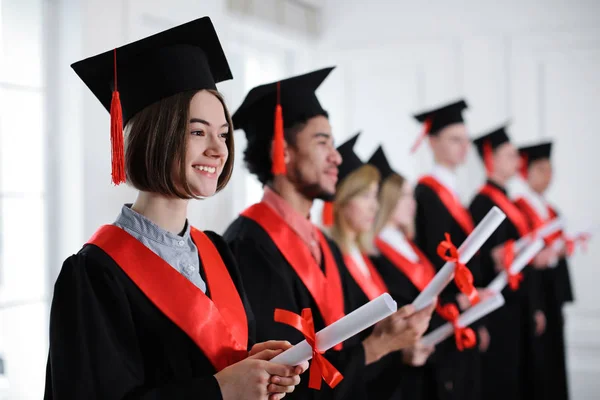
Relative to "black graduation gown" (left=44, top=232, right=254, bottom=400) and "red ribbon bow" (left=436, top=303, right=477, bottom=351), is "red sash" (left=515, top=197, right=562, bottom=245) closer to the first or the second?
"red ribbon bow" (left=436, top=303, right=477, bottom=351)

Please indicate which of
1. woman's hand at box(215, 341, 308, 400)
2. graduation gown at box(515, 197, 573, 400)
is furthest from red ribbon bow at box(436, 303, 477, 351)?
graduation gown at box(515, 197, 573, 400)

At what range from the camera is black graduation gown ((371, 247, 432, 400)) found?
113 inches

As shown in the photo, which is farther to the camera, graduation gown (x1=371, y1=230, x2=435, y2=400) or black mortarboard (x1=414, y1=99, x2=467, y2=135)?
black mortarboard (x1=414, y1=99, x2=467, y2=135)

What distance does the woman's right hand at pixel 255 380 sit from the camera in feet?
4.48

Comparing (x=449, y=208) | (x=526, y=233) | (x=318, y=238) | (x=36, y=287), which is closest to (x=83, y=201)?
(x=36, y=287)

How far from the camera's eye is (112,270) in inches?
55.1

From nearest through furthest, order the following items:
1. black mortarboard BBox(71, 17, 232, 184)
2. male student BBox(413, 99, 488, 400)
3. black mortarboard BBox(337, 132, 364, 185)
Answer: black mortarboard BBox(71, 17, 232, 184)
black mortarboard BBox(337, 132, 364, 185)
male student BBox(413, 99, 488, 400)

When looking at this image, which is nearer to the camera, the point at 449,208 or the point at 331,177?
the point at 331,177

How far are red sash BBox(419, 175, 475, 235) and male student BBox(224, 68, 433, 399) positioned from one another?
1.56m

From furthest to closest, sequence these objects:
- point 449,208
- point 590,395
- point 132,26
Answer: point 590,395 → point 449,208 → point 132,26

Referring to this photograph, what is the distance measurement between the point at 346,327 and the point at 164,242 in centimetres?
49

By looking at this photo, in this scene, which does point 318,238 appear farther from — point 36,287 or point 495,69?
point 495,69

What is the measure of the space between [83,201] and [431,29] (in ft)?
13.2

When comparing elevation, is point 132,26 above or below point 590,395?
above
